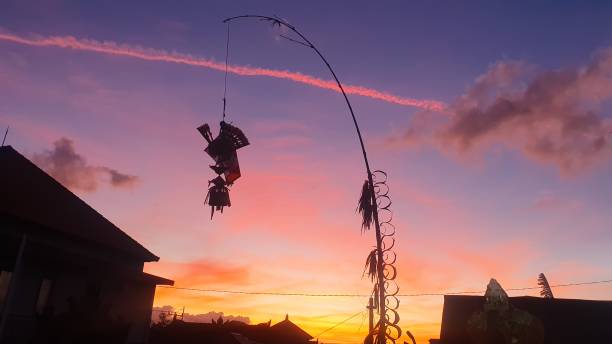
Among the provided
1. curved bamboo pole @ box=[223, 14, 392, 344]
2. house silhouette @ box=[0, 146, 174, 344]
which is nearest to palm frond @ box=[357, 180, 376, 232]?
curved bamboo pole @ box=[223, 14, 392, 344]

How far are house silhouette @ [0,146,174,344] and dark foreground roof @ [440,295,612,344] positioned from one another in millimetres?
10789

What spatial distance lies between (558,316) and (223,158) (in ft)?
45.5

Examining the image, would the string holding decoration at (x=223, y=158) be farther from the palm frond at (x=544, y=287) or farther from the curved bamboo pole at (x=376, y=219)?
the palm frond at (x=544, y=287)

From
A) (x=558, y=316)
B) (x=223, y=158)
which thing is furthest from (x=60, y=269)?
(x=558, y=316)

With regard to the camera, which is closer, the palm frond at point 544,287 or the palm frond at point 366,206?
the palm frond at point 366,206

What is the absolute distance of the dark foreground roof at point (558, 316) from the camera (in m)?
17.7

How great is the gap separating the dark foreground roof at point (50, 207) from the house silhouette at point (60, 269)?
0.05m

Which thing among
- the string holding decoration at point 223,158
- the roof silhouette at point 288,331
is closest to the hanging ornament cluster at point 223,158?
the string holding decoration at point 223,158

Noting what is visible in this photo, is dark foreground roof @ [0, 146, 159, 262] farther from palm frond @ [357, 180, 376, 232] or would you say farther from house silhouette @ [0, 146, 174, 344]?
palm frond @ [357, 180, 376, 232]

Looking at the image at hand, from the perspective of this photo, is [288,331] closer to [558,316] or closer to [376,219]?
[558,316]

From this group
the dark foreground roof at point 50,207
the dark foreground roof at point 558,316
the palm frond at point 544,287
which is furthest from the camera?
the palm frond at point 544,287

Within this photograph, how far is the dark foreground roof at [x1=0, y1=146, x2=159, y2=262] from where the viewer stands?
1562 cm

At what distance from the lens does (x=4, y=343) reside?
528 inches

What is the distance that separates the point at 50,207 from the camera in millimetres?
17734
